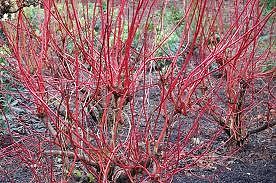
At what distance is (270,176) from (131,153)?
2076 millimetres

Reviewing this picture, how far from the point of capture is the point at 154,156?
2.81 meters

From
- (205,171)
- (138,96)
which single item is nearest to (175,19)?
(138,96)

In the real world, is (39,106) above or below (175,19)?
above

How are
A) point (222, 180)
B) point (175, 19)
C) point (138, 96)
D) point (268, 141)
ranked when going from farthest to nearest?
point (175, 19) < point (138, 96) < point (268, 141) < point (222, 180)

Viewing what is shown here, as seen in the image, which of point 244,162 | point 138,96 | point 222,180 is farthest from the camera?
point 138,96

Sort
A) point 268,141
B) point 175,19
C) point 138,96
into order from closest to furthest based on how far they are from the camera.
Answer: point 268,141 → point 138,96 → point 175,19

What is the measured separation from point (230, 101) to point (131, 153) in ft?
6.09

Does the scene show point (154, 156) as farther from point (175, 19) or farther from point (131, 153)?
point (175, 19)

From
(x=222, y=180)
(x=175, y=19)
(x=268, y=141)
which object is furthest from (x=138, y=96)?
(x=175, y=19)

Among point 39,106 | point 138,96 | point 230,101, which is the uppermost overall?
point 39,106

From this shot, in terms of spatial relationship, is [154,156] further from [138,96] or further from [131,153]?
[138,96]

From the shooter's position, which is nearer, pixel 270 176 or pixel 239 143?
pixel 270 176

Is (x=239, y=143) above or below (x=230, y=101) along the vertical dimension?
below

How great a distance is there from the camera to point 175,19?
9227 millimetres
